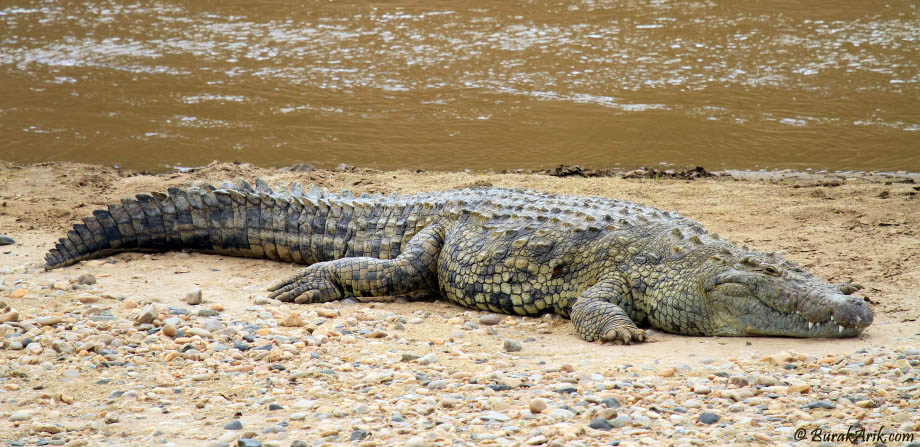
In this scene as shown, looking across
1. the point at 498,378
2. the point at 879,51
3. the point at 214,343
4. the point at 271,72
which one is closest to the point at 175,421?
the point at 214,343

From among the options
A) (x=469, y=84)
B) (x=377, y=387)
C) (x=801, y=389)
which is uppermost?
(x=801, y=389)

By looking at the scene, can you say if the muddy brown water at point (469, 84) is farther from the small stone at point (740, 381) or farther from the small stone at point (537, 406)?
the small stone at point (537, 406)

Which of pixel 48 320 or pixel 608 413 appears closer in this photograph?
pixel 608 413

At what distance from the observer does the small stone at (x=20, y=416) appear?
3530mm

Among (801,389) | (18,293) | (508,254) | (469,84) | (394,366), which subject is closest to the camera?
(801,389)

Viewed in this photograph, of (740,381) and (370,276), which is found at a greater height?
(740,381)

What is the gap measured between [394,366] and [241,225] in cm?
288

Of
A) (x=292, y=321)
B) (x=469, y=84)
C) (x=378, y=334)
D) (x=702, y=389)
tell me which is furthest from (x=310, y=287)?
(x=469, y=84)

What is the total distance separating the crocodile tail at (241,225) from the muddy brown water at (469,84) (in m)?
3.70

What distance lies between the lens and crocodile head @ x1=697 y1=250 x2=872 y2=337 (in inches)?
178

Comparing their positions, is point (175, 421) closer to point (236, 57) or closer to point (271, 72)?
point (271, 72)

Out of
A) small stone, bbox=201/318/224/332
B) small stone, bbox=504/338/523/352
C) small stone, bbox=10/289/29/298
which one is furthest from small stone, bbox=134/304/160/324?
small stone, bbox=504/338/523/352

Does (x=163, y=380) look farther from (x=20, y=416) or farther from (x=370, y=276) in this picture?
(x=370, y=276)

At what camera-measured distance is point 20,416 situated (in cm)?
355
